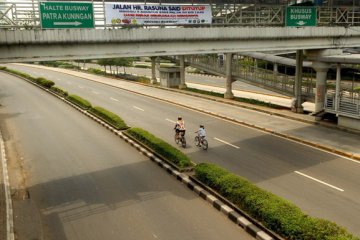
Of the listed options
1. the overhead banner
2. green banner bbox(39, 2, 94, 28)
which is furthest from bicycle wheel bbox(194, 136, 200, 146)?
green banner bbox(39, 2, 94, 28)

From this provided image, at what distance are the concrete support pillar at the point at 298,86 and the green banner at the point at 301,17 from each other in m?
6.30

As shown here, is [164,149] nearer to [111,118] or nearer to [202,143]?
[202,143]

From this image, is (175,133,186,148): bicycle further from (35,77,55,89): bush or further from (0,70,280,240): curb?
(35,77,55,89): bush

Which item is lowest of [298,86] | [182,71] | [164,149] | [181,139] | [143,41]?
[181,139]

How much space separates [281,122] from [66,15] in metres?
16.9

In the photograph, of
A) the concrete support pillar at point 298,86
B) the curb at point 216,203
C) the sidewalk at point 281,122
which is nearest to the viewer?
the curb at point 216,203

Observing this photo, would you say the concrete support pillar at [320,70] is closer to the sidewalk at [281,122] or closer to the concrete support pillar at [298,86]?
the sidewalk at [281,122]

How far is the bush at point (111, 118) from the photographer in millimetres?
24578

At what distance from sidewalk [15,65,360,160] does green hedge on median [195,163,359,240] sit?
26.0 feet

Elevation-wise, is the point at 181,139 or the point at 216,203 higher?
the point at 181,139

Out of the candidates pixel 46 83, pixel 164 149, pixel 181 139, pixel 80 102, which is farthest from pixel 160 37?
pixel 46 83

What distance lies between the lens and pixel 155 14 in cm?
1650

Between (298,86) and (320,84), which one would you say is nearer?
(320,84)

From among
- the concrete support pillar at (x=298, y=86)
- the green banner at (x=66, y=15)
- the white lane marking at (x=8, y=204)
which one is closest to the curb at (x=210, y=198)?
the white lane marking at (x=8, y=204)
